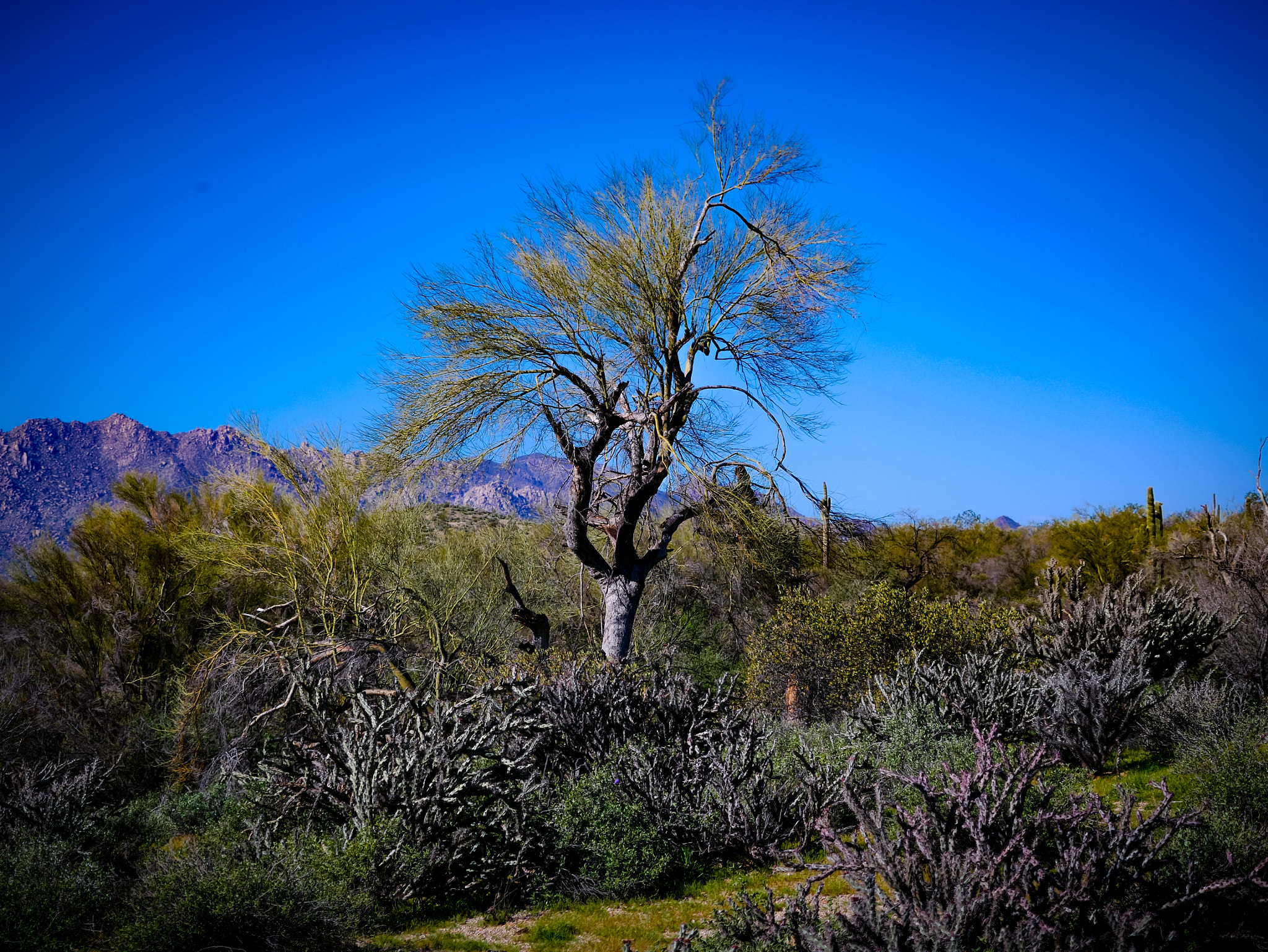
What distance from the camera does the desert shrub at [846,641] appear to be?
1182 centimetres

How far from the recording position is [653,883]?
6.33 metres

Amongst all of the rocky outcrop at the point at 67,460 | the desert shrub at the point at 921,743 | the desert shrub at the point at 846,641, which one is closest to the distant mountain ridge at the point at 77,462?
the rocky outcrop at the point at 67,460

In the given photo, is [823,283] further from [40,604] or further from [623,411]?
[40,604]

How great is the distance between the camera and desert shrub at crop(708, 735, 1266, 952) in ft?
10.5

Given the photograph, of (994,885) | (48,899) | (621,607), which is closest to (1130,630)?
(621,607)

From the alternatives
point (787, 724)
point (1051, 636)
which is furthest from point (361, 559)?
point (1051, 636)

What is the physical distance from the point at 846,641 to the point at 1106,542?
19560 millimetres

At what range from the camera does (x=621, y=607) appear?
1260 centimetres

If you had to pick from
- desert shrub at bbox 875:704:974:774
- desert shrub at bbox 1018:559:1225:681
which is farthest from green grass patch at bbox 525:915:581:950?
desert shrub at bbox 1018:559:1225:681

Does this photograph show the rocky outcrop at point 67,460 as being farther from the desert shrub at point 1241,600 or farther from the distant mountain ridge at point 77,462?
the desert shrub at point 1241,600

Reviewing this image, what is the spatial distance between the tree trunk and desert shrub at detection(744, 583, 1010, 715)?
2673mm

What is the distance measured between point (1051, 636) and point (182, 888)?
35.9 feet

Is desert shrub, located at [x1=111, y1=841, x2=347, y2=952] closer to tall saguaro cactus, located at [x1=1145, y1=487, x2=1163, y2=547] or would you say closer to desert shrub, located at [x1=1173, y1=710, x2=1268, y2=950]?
desert shrub, located at [x1=1173, y1=710, x2=1268, y2=950]

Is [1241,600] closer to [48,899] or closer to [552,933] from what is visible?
[552,933]
